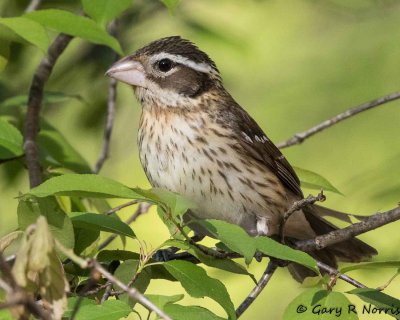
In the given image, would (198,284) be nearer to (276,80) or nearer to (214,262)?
(214,262)

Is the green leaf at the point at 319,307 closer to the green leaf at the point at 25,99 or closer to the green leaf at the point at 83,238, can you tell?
the green leaf at the point at 83,238

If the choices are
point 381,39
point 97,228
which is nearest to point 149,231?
point 381,39

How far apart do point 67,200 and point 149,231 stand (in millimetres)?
A: 2080

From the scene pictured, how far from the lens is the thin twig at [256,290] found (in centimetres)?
323

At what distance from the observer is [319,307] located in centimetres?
289

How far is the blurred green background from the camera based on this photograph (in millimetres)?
5559

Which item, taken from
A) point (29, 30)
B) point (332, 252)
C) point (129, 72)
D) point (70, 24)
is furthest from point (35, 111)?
point (332, 252)

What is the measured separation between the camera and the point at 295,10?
6883 mm

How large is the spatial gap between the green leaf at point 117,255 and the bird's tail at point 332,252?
1.32 meters

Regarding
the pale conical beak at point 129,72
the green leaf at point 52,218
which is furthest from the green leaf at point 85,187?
the pale conical beak at point 129,72

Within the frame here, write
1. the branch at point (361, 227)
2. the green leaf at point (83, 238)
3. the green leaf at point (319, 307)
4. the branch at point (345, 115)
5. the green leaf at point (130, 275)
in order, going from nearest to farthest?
the green leaf at point (319, 307), the green leaf at point (130, 275), the branch at point (361, 227), the green leaf at point (83, 238), the branch at point (345, 115)

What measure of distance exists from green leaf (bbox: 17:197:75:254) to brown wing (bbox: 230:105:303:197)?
5.73ft

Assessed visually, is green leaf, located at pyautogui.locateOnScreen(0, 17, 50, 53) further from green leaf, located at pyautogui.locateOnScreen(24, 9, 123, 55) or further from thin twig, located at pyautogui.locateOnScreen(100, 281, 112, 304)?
thin twig, located at pyautogui.locateOnScreen(100, 281, 112, 304)

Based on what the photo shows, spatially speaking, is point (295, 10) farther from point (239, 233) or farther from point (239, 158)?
point (239, 233)
